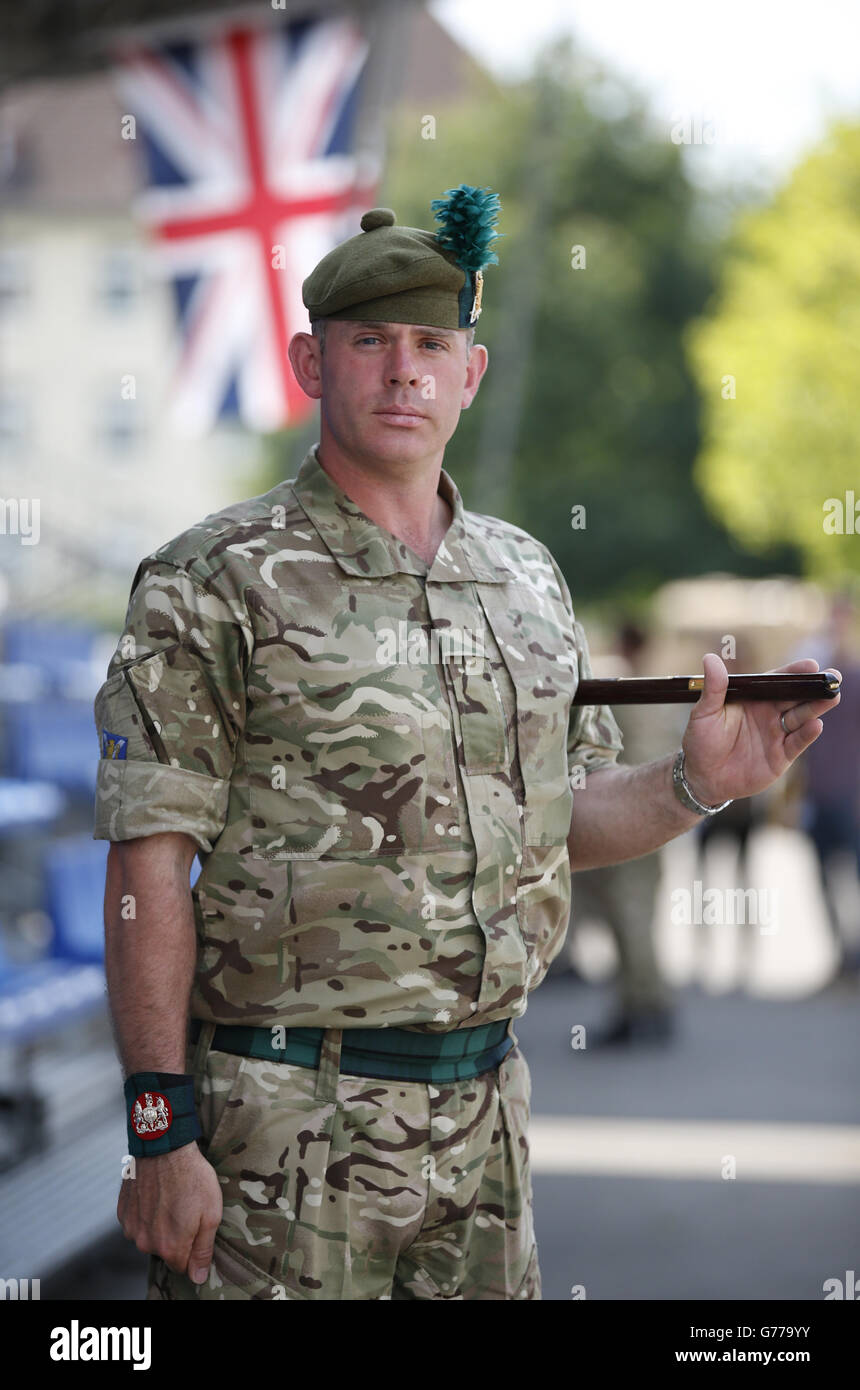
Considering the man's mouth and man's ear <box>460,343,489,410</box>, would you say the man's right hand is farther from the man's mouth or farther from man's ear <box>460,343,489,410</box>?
man's ear <box>460,343,489,410</box>

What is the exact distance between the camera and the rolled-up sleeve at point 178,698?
7.73ft

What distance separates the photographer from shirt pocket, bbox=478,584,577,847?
259 cm

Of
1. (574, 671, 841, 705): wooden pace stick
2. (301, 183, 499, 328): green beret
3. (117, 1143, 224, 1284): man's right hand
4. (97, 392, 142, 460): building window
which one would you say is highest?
(97, 392, 142, 460): building window

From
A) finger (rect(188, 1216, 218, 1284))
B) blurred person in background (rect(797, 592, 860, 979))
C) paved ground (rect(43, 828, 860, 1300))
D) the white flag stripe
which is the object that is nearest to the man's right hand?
finger (rect(188, 1216, 218, 1284))

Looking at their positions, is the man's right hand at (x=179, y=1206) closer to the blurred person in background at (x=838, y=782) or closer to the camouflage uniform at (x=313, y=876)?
the camouflage uniform at (x=313, y=876)

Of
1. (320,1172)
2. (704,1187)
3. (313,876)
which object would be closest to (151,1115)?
(320,1172)

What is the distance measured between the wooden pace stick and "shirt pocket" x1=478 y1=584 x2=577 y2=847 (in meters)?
0.11

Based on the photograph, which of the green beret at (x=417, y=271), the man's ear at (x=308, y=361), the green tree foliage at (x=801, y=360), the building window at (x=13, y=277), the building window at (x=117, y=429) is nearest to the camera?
the green beret at (x=417, y=271)

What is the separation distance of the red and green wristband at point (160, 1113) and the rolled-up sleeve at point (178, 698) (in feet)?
1.05

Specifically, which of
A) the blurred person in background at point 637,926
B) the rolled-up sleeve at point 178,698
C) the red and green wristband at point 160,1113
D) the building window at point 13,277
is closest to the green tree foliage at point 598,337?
the building window at point 13,277

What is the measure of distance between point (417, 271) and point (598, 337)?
3441 cm

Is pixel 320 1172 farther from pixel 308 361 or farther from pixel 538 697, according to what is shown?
pixel 308 361

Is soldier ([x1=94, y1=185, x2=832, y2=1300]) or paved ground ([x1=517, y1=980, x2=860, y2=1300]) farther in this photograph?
paved ground ([x1=517, y1=980, x2=860, y2=1300])
